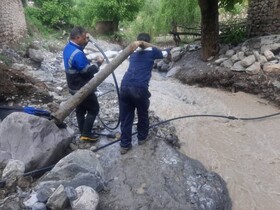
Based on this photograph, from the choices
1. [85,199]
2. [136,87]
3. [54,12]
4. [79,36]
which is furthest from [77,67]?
[54,12]

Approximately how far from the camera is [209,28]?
33.0ft

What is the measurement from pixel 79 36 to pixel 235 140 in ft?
11.2

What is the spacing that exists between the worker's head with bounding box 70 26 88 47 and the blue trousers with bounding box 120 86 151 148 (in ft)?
3.02

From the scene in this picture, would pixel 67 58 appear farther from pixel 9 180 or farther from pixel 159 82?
pixel 159 82

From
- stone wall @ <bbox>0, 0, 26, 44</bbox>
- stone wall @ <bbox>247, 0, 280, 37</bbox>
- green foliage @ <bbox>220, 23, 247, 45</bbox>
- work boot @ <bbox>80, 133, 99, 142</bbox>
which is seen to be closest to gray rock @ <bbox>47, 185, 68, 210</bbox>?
work boot @ <bbox>80, 133, 99, 142</bbox>

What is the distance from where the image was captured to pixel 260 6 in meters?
10.1

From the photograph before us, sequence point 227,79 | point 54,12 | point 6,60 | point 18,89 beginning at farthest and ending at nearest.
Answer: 1. point 54,12
2. point 227,79
3. point 6,60
4. point 18,89

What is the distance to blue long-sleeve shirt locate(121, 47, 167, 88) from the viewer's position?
178 inches

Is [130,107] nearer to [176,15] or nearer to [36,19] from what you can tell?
[176,15]

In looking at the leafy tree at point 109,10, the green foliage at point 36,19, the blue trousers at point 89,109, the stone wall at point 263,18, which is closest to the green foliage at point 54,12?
the green foliage at point 36,19

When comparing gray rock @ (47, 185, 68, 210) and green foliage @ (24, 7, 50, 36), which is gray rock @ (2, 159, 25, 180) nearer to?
gray rock @ (47, 185, 68, 210)

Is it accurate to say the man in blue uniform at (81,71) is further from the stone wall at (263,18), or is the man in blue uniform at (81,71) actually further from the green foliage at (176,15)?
the green foliage at (176,15)

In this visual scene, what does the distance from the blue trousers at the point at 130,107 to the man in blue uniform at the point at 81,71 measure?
53cm

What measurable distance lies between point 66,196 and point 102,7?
17.2 meters
